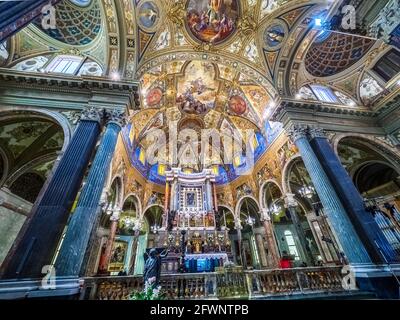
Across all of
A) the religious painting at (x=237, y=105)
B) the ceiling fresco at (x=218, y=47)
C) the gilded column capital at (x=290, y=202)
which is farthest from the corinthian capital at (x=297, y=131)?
the religious painting at (x=237, y=105)

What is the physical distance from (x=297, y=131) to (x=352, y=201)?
11.8ft

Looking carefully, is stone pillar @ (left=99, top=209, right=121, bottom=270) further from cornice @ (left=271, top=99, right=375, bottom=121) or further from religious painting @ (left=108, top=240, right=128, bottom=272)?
cornice @ (left=271, top=99, right=375, bottom=121)

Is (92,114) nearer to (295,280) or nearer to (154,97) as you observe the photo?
(154,97)

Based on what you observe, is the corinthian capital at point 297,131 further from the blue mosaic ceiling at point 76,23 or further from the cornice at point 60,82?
the blue mosaic ceiling at point 76,23

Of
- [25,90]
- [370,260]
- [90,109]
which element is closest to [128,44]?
[90,109]

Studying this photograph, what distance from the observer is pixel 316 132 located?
28.4 ft

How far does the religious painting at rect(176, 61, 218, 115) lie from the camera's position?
1288 cm

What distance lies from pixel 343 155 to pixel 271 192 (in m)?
5.89

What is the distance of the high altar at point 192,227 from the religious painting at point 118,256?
6075 mm

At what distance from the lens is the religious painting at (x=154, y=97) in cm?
1284

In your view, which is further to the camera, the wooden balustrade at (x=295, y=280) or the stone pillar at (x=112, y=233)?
the stone pillar at (x=112, y=233)

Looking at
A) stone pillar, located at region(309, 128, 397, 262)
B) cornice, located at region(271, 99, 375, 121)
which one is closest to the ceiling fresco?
cornice, located at region(271, 99, 375, 121)

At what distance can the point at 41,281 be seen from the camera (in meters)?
4.27

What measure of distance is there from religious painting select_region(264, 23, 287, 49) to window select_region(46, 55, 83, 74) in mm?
9774
